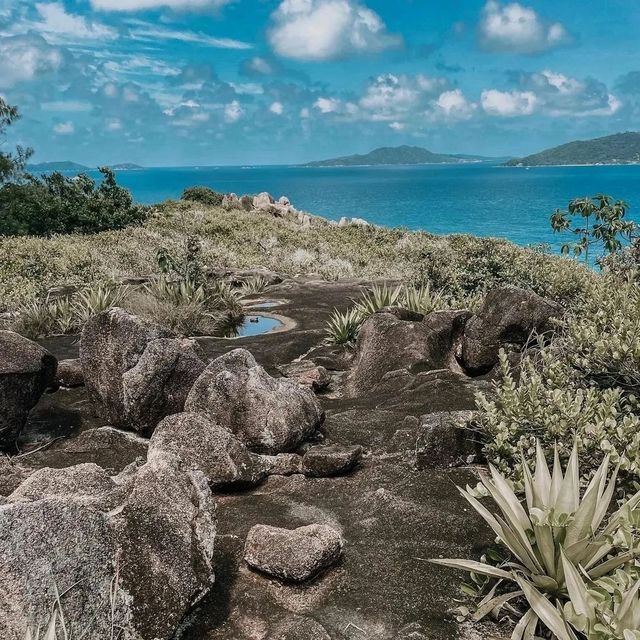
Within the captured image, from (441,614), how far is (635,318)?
3.74m

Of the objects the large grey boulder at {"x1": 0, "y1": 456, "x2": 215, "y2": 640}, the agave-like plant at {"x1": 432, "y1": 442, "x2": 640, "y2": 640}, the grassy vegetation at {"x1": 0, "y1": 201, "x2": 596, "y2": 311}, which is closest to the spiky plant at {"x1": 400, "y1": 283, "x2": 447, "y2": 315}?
the grassy vegetation at {"x1": 0, "y1": 201, "x2": 596, "y2": 311}

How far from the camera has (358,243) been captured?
36.2 m

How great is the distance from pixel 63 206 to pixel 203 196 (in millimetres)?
20000

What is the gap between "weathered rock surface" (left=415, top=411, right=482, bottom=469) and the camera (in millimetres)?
5816

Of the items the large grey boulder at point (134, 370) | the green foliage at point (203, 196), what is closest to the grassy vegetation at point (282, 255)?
the green foliage at point (203, 196)

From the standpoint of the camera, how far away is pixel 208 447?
5.48 m

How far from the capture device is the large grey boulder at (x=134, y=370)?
7457mm

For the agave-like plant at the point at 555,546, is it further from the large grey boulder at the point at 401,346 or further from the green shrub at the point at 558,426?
the large grey boulder at the point at 401,346

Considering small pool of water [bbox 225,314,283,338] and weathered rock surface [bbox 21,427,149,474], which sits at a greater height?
weathered rock surface [bbox 21,427,149,474]

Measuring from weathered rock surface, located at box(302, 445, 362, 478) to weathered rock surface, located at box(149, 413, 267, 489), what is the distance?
52 cm

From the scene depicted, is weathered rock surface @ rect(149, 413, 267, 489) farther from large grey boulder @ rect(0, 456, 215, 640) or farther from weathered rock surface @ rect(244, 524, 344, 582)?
large grey boulder @ rect(0, 456, 215, 640)

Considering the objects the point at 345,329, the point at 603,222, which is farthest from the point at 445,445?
the point at 603,222

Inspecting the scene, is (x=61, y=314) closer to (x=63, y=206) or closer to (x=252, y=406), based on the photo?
(x=252, y=406)

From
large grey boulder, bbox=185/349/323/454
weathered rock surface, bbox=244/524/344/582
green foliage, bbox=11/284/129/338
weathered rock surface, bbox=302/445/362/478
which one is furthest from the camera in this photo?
green foliage, bbox=11/284/129/338
